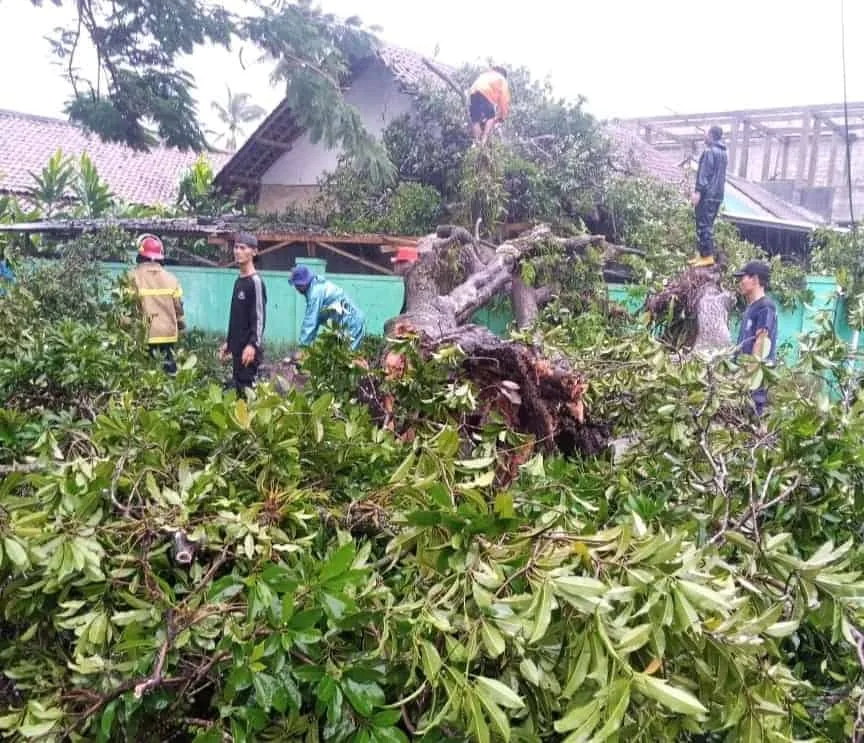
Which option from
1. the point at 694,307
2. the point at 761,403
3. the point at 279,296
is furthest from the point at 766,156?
the point at 761,403

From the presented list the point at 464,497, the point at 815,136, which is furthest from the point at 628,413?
the point at 815,136

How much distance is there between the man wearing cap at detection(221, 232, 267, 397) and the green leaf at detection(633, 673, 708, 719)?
5.43 metres

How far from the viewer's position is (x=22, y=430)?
219 cm

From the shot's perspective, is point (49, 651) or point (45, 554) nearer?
point (45, 554)

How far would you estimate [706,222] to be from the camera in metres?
7.38

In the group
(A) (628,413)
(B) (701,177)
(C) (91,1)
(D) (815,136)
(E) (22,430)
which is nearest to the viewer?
(E) (22,430)

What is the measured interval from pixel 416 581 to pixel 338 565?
176 mm

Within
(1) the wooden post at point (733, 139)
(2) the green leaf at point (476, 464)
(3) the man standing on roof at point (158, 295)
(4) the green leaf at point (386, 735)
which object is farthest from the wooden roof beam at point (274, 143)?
(4) the green leaf at point (386, 735)

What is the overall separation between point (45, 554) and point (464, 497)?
808 millimetres

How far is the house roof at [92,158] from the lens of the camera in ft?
58.3

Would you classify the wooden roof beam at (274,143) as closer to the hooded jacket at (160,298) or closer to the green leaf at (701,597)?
the hooded jacket at (160,298)

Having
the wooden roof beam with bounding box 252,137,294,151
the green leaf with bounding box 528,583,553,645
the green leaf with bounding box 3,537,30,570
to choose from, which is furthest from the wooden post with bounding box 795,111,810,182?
the green leaf with bounding box 3,537,30,570

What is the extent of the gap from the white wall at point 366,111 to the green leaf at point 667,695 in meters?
9.38

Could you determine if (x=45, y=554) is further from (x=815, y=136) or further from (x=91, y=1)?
(x=815, y=136)
